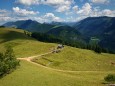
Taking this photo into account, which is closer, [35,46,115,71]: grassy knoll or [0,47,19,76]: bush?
[0,47,19,76]: bush

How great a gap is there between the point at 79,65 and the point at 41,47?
38122mm

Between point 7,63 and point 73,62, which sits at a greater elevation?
point 7,63

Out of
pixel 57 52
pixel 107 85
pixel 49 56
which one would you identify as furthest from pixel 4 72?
pixel 57 52

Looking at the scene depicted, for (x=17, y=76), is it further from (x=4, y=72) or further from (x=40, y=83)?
(x=40, y=83)

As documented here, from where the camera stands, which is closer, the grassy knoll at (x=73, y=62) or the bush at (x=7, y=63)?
the bush at (x=7, y=63)

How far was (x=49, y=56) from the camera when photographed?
11825 cm

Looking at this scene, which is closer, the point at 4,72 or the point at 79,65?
the point at 4,72

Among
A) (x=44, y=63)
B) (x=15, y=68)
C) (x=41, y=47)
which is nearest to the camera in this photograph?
(x=15, y=68)

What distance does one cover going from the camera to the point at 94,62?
125 meters

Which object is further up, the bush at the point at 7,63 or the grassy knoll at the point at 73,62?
the bush at the point at 7,63

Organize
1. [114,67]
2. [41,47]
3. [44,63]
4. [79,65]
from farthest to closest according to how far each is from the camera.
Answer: [41,47]
[114,67]
[79,65]
[44,63]

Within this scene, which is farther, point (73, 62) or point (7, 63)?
point (73, 62)

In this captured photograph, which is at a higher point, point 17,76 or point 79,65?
point 17,76

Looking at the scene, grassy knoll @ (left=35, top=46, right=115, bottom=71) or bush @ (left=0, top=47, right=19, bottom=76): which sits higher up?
bush @ (left=0, top=47, right=19, bottom=76)
